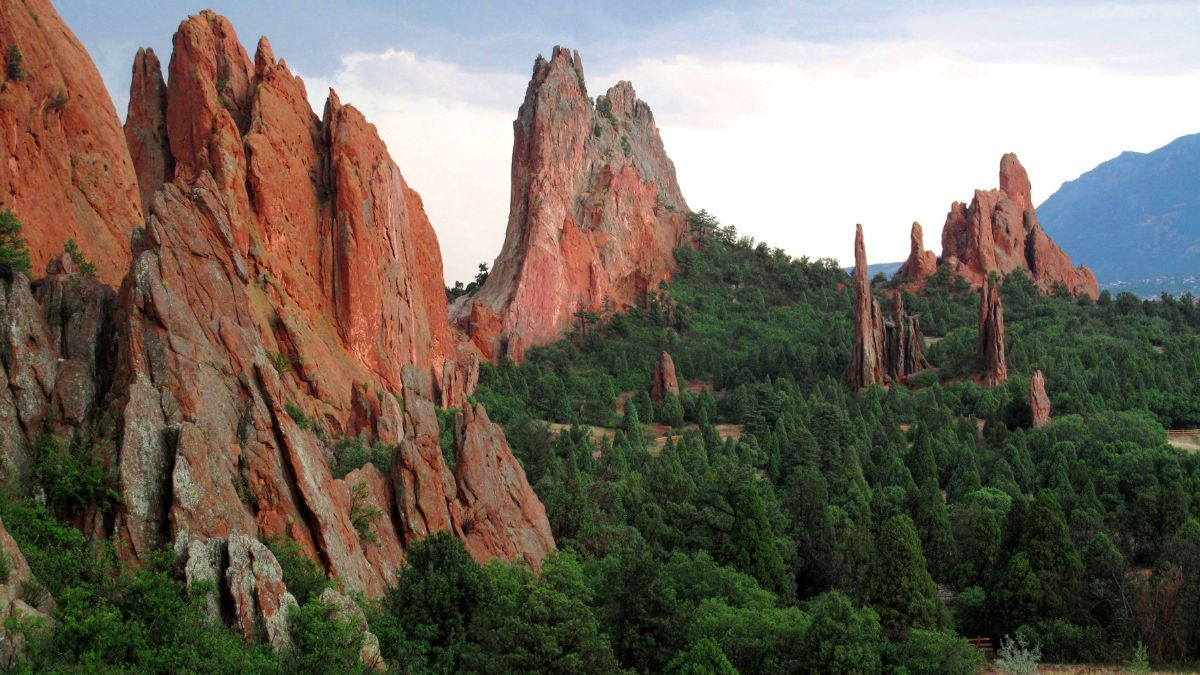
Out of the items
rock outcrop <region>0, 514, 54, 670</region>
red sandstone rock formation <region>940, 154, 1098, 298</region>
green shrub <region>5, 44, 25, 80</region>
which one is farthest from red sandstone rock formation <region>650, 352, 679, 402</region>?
rock outcrop <region>0, 514, 54, 670</region>

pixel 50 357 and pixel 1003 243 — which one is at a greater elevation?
pixel 1003 243

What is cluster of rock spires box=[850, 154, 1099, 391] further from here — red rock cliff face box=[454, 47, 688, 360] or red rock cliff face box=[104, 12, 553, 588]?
red rock cliff face box=[104, 12, 553, 588]

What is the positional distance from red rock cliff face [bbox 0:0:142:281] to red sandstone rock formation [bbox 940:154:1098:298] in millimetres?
85025

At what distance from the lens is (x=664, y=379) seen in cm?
8812

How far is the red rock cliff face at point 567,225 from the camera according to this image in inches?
3910

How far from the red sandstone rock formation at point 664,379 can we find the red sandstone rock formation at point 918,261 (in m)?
36.5

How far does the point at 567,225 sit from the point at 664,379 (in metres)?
22.6

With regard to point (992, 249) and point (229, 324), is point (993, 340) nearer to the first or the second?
point (992, 249)

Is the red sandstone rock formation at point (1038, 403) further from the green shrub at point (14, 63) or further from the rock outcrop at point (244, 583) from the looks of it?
the rock outcrop at point (244, 583)

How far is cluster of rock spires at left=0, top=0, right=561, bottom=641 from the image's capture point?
91.4ft

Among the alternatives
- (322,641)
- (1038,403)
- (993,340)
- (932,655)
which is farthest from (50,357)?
(993,340)

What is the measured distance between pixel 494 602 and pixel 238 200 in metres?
29.2

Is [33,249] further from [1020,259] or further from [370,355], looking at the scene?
[1020,259]

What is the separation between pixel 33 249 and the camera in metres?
36.1
